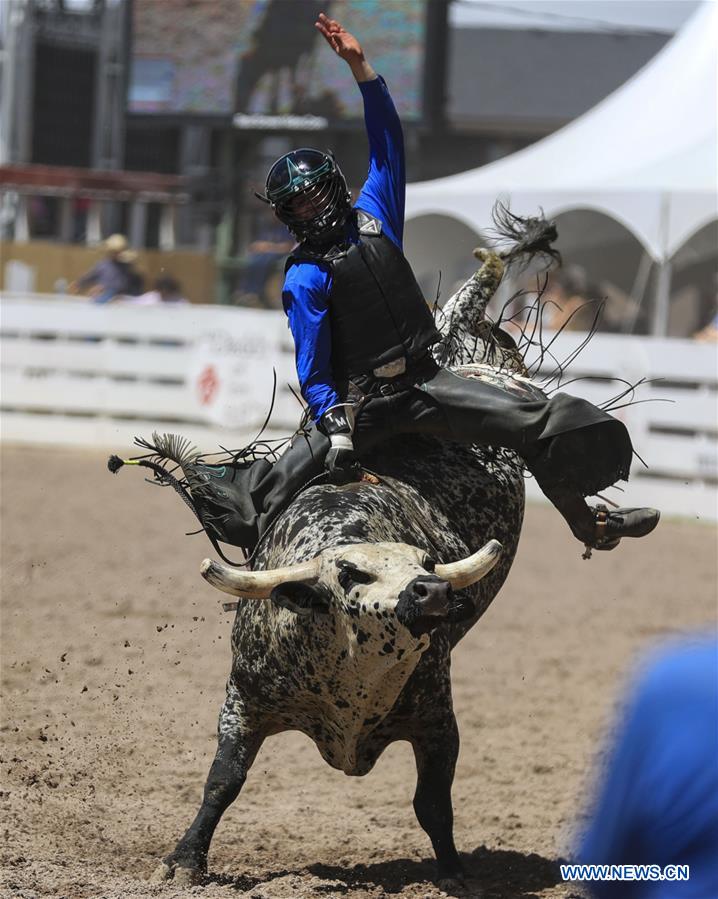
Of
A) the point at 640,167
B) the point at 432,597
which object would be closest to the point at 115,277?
the point at 640,167

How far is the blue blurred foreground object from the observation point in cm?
173

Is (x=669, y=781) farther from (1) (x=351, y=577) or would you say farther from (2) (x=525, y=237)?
(2) (x=525, y=237)

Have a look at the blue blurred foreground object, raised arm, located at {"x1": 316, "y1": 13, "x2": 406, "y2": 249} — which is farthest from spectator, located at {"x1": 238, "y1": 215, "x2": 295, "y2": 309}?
the blue blurred foreground object

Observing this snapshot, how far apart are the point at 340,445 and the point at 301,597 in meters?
0.58

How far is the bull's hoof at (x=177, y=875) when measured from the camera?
12.6 feet

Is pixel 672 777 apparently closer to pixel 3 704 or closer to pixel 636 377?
pixel 3 704

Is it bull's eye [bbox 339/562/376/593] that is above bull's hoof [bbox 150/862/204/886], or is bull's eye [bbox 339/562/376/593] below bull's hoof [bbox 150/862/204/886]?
above

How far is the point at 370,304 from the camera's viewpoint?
13.6 ft

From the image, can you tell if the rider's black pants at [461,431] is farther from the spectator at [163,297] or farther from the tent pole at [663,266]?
the spectator at [163,297]

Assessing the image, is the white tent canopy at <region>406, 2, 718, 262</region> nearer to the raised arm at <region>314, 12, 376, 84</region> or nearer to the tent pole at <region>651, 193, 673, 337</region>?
the tent pole at <region>651, 193, 673, 337</region>

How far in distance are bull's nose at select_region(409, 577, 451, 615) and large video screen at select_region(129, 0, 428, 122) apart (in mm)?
17998

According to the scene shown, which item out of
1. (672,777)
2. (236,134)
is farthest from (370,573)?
(236,134)

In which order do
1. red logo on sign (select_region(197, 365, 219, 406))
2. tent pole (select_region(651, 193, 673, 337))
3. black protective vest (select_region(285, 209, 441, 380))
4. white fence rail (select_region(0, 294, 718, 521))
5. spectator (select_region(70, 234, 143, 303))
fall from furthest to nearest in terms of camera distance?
spectator (select_region(70, 234, 143, 303)) → red logo on sign (select_region(197, 365, 219, 406)) → tent pole (select_region(651, 193, 673, 337)) → white fence rail (select_region(0, 294, 718, 521)) → black protective vest (select_region(285, 209, 441, 380))

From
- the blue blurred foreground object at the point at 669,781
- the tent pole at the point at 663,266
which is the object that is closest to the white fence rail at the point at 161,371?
the tent pole at the point at 663,266
